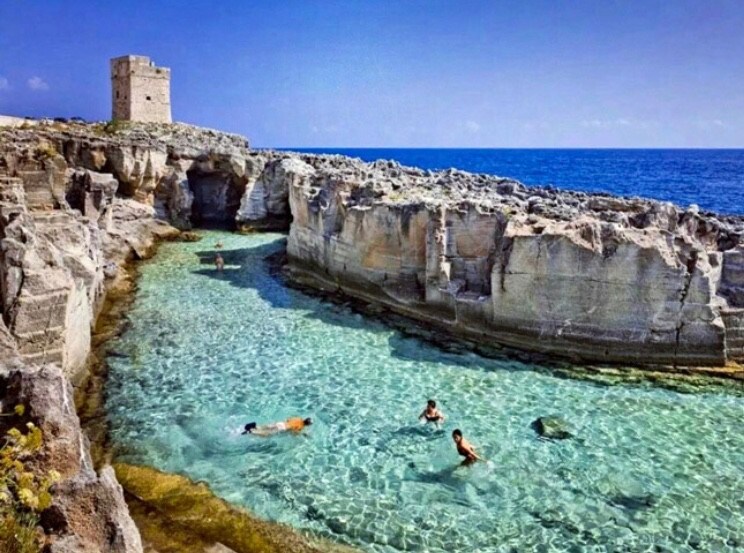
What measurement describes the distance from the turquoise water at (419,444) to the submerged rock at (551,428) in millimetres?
233

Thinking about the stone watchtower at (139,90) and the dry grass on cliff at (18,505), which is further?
the stone watchtower at (139,90)

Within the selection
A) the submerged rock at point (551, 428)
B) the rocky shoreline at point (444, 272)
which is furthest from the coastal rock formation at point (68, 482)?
the submerged rock at point (551, 428)

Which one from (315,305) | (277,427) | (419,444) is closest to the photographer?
(419,444)

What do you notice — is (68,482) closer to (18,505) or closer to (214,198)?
(18,505)

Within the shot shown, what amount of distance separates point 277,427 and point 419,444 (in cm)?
290

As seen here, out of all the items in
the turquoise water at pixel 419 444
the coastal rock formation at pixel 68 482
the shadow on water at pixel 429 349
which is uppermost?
the coastal rock formation at pixel 68 482

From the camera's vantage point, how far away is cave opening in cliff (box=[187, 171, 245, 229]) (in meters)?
36.5

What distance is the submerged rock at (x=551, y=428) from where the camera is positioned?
11438 mm

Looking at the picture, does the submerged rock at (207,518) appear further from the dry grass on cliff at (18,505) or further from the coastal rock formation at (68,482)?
the dry grass on cliff at (18,505)

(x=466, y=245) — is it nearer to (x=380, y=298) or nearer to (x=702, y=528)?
(x=380, y=298)

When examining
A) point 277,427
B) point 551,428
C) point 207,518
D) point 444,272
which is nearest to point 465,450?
point 551,428

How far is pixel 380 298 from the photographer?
1956 centimetres

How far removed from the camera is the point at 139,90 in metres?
51.8

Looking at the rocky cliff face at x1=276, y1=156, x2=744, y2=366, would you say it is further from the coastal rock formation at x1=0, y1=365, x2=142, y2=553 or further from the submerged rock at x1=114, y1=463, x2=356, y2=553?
the coastal rock formation at x1=0, y1=365, x2=142, y2=553
